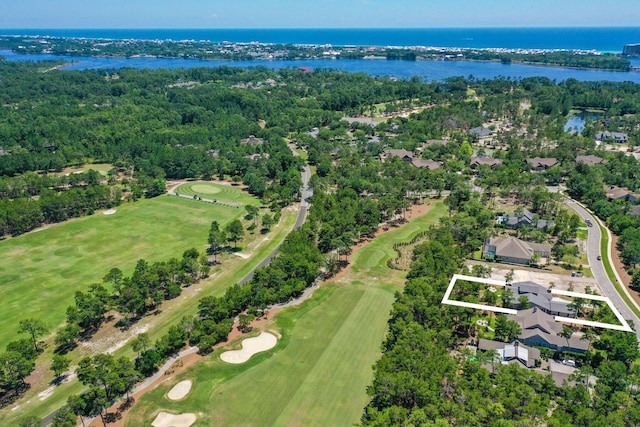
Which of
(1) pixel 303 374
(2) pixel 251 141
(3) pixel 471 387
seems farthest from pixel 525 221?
(2) pixel 251 141

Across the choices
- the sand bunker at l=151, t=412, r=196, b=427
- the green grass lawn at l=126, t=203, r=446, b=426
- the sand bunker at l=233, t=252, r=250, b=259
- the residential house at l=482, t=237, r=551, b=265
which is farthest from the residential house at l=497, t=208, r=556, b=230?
the sand bunker at l=151, t=412, r=196, b=427

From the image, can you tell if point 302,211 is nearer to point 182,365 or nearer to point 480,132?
point 182,365

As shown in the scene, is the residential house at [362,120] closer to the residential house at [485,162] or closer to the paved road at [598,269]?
the residential house at [485,162]

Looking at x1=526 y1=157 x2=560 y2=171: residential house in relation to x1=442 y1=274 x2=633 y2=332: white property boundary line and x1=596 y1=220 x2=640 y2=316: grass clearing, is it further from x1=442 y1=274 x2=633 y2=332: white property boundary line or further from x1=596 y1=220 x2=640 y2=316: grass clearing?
x1=442 y1=274 x2=633 y2=332: white property boundary line

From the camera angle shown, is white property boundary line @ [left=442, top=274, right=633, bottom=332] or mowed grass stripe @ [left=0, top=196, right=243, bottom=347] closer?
white property boundary line @ [left=442, top=274, right=633, bottom=332]

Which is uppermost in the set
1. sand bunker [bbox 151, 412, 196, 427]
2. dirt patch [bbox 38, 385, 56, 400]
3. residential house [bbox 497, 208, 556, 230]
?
residential house [bbox 497, 208, 556, 230]

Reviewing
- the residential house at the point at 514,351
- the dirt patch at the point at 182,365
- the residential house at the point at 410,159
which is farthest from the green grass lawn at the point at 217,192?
the residential house at the point at 514,351
